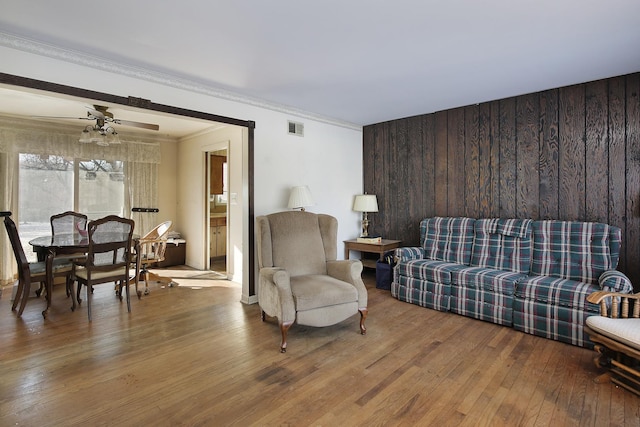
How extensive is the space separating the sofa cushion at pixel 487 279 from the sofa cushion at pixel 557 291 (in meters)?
0.09

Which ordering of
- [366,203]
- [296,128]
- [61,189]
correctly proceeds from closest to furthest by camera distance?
[296,128] → [366,203] → [61,189]

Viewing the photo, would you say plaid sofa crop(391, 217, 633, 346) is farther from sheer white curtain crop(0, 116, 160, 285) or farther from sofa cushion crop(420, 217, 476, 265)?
sheer white curtain crop(0, 116, 160, 285)

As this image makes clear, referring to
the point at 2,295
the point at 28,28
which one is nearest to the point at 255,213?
the point at 28,28

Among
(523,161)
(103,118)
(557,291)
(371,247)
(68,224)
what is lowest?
(557,291)

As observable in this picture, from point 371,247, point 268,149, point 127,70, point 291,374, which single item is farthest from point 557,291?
point 127,70

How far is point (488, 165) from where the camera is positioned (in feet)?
13.7

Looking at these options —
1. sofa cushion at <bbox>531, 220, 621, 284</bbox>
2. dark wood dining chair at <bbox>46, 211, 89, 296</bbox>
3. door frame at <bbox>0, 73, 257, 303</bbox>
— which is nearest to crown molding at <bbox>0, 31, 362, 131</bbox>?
door frame at <bbox>0, 73, 257, 303</bbox>

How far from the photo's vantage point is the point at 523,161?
390cm

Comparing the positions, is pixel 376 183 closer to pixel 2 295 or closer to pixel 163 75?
pixel 163 75

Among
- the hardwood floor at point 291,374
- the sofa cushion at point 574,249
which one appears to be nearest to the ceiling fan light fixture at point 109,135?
the hardwood floor at point 291,374

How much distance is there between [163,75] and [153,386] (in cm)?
266

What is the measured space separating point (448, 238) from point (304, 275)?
6.30 feet

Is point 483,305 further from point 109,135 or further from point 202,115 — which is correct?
point 109,135

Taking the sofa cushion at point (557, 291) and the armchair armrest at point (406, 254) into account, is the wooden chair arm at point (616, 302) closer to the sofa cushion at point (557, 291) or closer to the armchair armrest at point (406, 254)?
the sofa cushion at point (557, 291)
